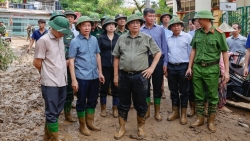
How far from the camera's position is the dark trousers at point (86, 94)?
14.4 ft

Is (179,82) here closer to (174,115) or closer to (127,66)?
(174,115)

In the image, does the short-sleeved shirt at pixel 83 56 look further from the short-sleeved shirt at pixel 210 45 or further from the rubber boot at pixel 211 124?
the rubber boot at pixel 211 124

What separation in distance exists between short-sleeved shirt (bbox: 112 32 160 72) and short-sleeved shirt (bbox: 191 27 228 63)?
32.2 inches

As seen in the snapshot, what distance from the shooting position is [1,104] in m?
6.33

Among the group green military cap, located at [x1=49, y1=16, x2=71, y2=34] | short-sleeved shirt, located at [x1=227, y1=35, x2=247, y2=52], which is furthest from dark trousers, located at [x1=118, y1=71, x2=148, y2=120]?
short-sleeved shirt, located at [x1=227, y1=35, x2=247, y2=52]

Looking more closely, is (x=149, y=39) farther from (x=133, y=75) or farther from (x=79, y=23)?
(x=79, y=23)

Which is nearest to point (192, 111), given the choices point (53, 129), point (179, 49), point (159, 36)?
point (179, 49)

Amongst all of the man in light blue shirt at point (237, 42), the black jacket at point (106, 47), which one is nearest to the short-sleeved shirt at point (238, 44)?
the man in light blue shirt at point (237, 42)

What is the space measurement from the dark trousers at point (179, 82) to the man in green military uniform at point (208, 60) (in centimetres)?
26

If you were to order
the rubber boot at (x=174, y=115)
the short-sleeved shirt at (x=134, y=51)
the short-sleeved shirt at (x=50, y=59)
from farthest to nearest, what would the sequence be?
the rubber boot at (x=174, y=115) < the short-sleeved shirt at (x=134, y=51) < the short-sleeved shirt at (x=50, y=59)

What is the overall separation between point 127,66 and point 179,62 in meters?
1.19

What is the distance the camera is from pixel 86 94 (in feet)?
14.7

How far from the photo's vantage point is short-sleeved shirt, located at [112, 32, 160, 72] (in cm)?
419

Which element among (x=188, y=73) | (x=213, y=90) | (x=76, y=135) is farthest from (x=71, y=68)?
(x=213, y=90)
